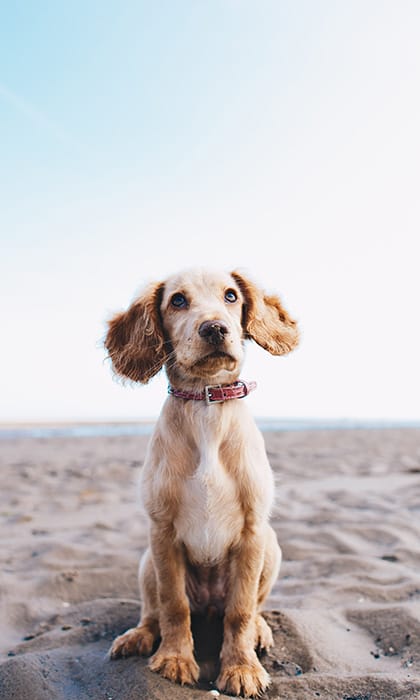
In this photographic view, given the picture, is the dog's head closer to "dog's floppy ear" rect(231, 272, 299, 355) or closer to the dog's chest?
"dog's floppy ear" rect(231, 272, 299, 355)

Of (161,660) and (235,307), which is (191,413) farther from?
(161,660)

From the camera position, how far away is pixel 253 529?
2.52m

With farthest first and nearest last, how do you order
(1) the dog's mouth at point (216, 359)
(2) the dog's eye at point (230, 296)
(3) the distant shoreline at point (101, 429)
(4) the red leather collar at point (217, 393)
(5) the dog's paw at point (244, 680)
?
1. (3) the distant shoreline at point (101, 429)
2. (2) the dog's eye at point (230, 296)
3. (4) the red leather collar at point (217, 393)
4. (1) the dog's mouth at point (216, 359)
5. (5) the dog's paw at point (244, 680)

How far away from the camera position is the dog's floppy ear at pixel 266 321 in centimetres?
292

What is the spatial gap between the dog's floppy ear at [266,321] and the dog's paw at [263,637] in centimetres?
136

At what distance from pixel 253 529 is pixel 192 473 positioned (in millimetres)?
374

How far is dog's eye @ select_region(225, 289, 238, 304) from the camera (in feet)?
9.29

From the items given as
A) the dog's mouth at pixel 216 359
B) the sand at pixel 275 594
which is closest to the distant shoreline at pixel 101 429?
the sand at pixel 275 594

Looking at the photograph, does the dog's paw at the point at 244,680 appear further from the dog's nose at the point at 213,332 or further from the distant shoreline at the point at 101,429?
the distant shoreline at the point at 101,429

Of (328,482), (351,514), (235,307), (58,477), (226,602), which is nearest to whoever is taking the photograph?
(226,602)

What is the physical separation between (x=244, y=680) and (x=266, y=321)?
1.67m

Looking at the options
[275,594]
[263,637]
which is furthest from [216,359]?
[275,594]

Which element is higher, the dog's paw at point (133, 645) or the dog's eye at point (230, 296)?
the dog's eye at point (230, 296)

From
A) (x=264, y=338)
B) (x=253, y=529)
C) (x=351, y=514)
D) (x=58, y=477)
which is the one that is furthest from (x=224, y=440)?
(x=58, y=477)
